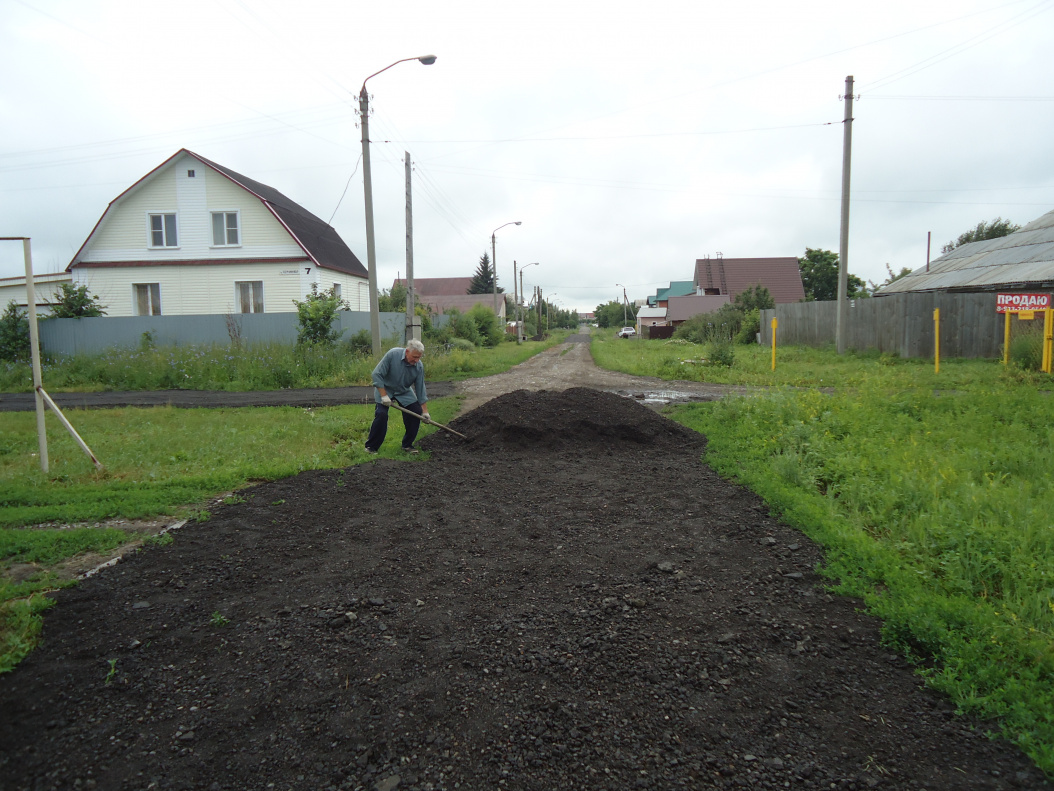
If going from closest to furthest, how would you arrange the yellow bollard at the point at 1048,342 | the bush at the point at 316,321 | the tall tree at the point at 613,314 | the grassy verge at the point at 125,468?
the grassy verge at the point at 125,468 → the yellow bollard at the point at 1048,342 → the bush at the point at 316,321 → the tall tree at the point at 613,314

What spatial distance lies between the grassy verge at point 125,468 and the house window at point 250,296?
45.8 ft

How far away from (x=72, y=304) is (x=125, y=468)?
1826cm

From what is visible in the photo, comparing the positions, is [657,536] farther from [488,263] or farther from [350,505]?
[488,263]

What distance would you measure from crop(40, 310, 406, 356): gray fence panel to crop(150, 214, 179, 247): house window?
4852mm

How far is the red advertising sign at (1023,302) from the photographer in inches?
589

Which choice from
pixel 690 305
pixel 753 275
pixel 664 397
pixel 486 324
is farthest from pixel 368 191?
pixel 753 275

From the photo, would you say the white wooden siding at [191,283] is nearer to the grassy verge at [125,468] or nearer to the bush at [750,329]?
the grassy verge at [125,468]

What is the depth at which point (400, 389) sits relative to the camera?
8.92 meters

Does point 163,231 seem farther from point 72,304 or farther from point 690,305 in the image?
point 690,305

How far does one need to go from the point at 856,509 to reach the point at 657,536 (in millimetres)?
1814

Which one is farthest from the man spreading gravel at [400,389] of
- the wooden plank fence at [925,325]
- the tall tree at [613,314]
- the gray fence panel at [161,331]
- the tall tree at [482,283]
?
the tall tree at [613,314]

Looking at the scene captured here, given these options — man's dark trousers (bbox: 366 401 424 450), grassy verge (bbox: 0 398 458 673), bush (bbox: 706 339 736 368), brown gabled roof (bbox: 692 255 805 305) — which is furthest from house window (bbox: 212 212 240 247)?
brown gabled roof (bbox: 692 255 805 305)

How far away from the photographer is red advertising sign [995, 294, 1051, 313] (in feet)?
49.1

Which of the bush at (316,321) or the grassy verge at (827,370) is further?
the bush at (316,321)
